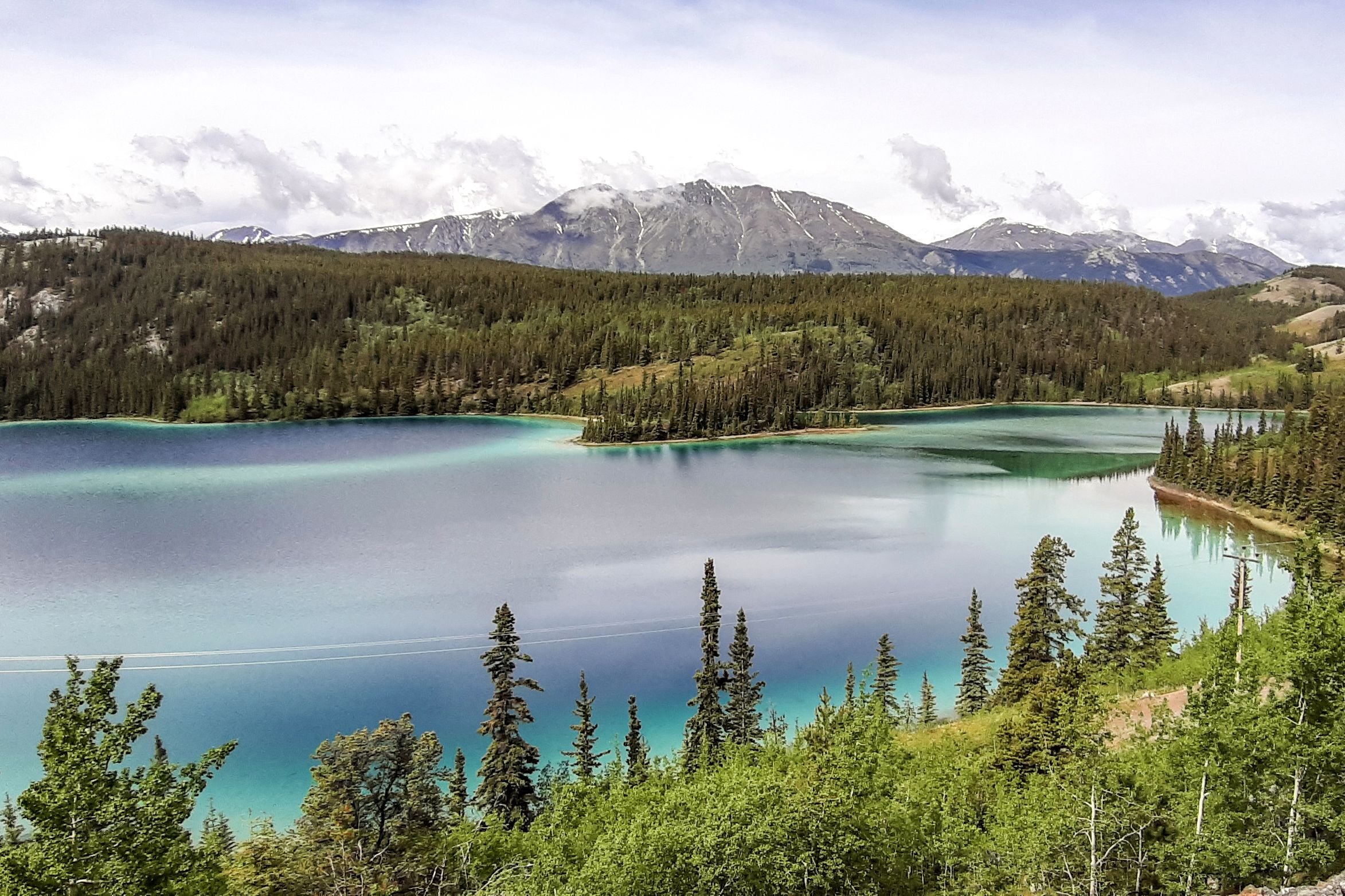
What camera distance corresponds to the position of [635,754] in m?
26.4

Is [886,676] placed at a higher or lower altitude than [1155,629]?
lower

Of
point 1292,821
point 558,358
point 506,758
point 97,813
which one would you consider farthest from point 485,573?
point 558,358

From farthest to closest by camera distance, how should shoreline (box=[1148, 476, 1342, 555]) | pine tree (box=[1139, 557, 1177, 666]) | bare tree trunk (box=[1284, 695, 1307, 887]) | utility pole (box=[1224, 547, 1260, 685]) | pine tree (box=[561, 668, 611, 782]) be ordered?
shoreline (box=[1148, 476, 1342, 555]), pine tree (box=[1139, 557, 1177, 666]), pine tree (box=[561, 668, 611, 782]), utility pole (box=[1224, 547, 1260, 685]), bare tree trunk (box=[1284, 695, 1307, 887])

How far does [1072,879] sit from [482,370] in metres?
160

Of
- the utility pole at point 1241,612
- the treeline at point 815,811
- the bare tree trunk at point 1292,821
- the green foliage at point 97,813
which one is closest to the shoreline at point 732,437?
the utility pole at point 1241,612

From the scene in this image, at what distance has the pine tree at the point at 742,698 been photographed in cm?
2997

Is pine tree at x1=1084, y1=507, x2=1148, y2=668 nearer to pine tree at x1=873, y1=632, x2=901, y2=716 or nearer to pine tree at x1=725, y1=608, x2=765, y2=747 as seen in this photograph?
pine tree at x1=873, y1=632, x2=901, y2=716

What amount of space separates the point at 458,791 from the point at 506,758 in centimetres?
156

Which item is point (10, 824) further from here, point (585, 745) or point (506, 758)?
point (585, 745)

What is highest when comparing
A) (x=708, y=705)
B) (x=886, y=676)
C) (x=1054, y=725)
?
(x=1054, y=725)

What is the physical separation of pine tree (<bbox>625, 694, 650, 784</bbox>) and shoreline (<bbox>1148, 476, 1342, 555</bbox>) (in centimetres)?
4642

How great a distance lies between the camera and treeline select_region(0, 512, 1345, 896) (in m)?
12.7

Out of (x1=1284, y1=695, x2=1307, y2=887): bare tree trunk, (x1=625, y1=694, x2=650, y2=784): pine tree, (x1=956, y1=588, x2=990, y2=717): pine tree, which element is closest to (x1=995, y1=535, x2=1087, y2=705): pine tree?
(x1=956, y1=588, x2=990, y2=717): pine tree

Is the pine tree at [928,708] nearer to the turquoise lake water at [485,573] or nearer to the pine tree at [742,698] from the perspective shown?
the turquoise lake water at [485,573]
